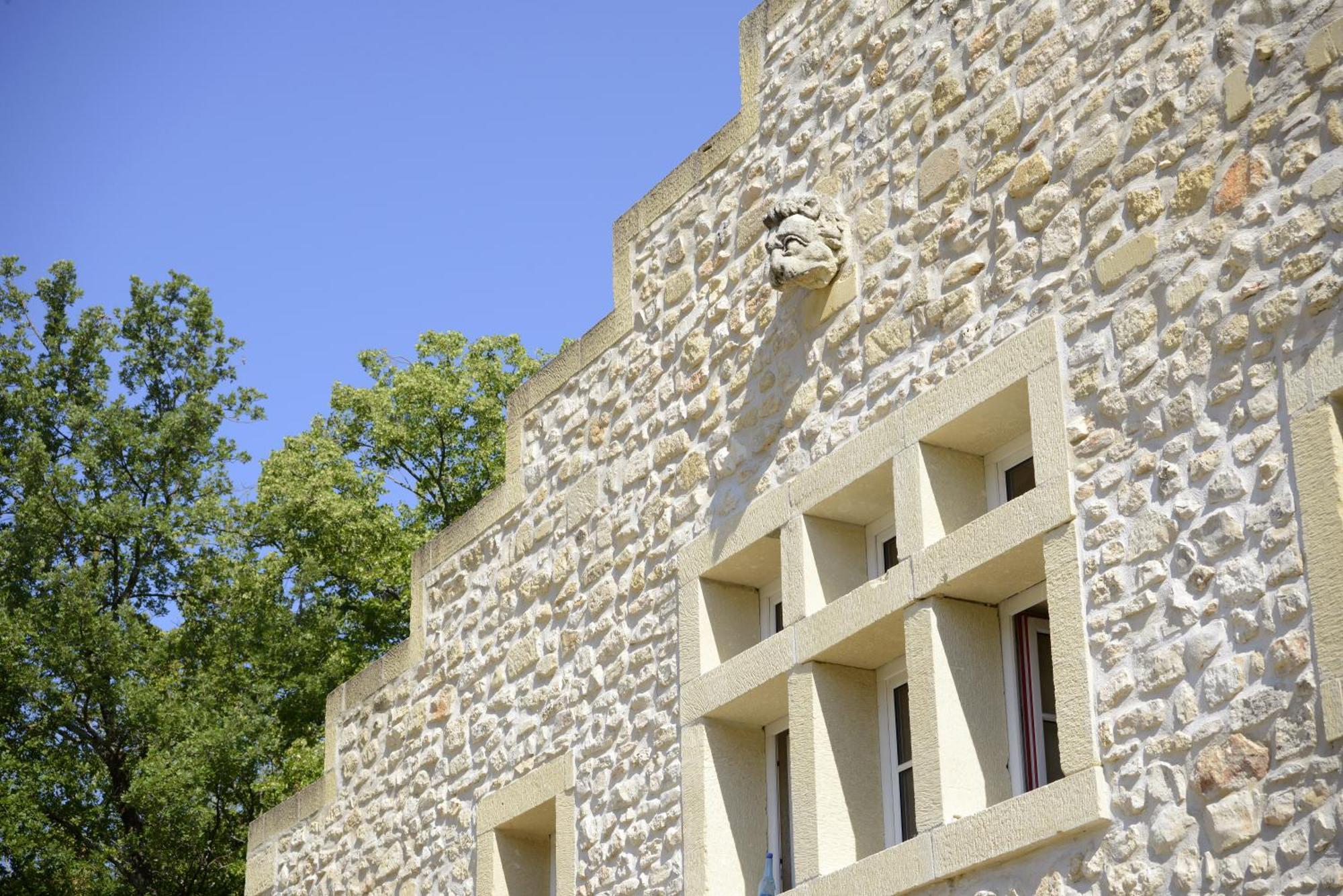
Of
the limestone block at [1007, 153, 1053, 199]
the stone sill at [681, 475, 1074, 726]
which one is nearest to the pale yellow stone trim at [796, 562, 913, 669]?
the stone sill at [681, 475, 1074, 726]

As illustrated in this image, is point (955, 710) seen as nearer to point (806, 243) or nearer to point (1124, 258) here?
point (1124, 258)

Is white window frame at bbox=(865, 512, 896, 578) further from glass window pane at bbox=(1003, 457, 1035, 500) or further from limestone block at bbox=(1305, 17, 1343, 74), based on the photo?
limestone block at bbox=(1305, 17, 1343, 74)

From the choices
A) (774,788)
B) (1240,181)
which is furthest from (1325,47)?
(774,788)

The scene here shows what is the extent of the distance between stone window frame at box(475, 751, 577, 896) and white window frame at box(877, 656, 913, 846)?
204 centimetres

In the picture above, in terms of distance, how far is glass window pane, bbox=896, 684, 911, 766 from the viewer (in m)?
8.28

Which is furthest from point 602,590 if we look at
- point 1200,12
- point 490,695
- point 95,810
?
point 95,810

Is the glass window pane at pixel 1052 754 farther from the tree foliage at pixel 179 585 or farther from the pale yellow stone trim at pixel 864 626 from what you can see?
the tree foliage at pixel 179 585

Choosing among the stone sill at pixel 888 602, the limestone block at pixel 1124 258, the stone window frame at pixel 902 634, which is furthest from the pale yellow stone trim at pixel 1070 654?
the limestone block at pixel 1124 258

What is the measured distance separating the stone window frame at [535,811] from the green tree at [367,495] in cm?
953

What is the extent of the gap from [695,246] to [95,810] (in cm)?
1370

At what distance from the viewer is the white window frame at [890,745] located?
8133 mm

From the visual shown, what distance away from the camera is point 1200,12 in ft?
23.6

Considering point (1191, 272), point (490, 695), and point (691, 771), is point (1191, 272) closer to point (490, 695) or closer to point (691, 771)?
point (691, 771)

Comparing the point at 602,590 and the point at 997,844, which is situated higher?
the point at 602,590
